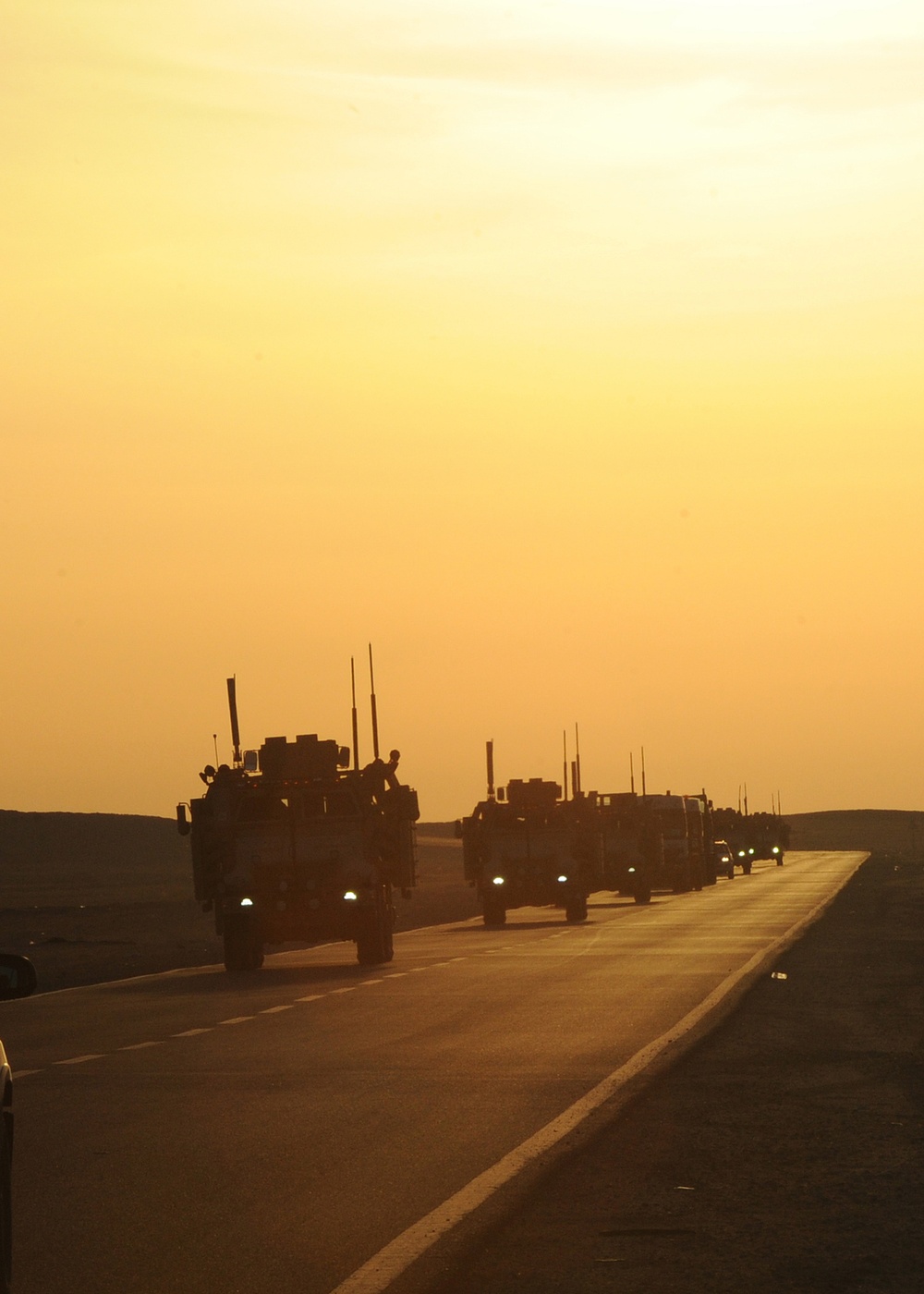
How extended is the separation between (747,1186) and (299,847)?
20.4 m

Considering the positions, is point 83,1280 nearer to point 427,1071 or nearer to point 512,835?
point 427,1071

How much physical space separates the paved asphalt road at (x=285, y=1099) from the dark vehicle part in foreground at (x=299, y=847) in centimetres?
97

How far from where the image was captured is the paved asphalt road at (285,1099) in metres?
8.74

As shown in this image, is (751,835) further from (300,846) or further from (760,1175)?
(760,1175)

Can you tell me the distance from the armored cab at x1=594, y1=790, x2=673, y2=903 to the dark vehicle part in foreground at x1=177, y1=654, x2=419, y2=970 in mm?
27795

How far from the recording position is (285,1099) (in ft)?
44.7

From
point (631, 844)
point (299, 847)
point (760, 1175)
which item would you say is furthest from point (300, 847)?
point (631, 844)

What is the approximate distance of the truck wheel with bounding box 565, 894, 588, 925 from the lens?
45.6 metres

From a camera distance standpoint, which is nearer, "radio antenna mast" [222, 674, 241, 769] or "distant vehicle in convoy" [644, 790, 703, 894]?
"radio antenna mast" [222, 674, 241, 769]

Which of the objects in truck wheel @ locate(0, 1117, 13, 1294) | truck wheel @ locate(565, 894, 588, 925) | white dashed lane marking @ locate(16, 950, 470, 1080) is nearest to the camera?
truck wheel @ locate(0, 1117, 13, 1294)

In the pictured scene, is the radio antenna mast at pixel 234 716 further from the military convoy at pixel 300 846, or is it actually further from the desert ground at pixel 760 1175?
the desert ground at pixel 760 1175

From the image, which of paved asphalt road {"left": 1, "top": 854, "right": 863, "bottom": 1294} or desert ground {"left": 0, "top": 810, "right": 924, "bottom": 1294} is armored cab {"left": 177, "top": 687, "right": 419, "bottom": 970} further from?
desert ground {"left": 0, "top": 810, "right": 924, "bottom": 1294}

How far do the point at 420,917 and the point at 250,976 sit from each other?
93.0 ft

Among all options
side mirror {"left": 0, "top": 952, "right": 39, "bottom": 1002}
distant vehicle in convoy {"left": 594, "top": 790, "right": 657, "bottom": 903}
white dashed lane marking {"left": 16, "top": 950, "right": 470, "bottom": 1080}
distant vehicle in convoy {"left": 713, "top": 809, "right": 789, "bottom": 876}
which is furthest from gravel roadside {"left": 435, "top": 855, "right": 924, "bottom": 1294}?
distant vehicle in convoy {"left": 713, "top": 809, "right": 789, "bottom": 876}
